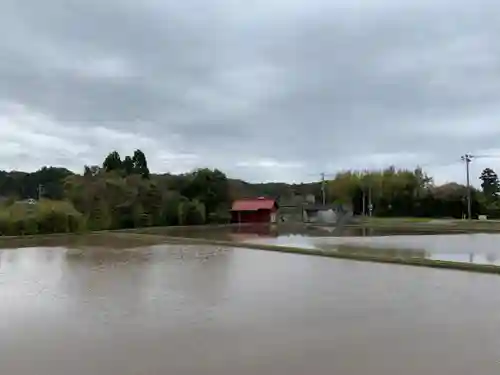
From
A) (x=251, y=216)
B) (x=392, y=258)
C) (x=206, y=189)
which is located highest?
(x=206, y=189)

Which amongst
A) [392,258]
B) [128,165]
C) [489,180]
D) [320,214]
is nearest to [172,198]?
[128,165]

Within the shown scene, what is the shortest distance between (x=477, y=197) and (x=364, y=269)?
35.0m

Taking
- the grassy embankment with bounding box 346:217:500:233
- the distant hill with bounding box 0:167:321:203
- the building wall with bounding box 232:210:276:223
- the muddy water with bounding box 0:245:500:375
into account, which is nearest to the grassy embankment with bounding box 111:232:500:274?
the muddy water with bounding box 0:245:500:375

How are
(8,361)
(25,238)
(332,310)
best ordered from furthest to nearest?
(25,238) < (332,310) < (8,361)

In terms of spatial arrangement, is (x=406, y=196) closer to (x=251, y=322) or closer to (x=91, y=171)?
(x=91, y=171)

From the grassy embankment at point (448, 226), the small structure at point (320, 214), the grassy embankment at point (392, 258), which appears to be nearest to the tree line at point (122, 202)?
the small structure at point (320, 214)

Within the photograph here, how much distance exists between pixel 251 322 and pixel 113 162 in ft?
125

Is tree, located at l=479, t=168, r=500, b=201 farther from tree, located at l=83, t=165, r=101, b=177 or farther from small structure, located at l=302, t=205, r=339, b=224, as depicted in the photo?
tree, located at l=83, t=165, r=101, b=177

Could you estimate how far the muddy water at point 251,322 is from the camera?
4.59 meters

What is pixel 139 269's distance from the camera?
1175cm

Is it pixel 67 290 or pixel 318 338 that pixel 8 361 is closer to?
pixel 318 338

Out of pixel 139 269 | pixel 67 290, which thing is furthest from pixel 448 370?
pixel 139 269

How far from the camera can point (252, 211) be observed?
44.7 meters

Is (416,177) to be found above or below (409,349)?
above
